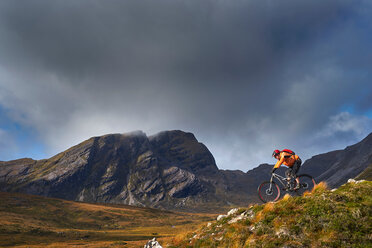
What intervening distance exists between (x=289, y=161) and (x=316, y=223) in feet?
13.8

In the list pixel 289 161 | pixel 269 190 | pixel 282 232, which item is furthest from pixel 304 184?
pixel 282 232

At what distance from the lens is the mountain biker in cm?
1302

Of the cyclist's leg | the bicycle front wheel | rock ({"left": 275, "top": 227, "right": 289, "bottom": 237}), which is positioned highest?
the cyclist's leg

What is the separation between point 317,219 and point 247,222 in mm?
4188

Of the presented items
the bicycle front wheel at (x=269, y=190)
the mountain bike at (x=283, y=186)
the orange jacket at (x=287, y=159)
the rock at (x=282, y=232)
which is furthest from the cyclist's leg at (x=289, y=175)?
the rock at (x=282, y=232)

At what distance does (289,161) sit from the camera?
13031mm

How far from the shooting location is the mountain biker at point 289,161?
1302cm

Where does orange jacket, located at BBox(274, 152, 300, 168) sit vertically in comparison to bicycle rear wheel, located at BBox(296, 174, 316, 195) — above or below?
above

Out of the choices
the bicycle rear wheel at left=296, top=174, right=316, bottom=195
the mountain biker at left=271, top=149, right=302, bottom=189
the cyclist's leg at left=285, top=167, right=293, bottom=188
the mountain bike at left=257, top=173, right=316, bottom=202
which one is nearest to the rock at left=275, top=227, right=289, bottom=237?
the mountain bike at left=257, top=173, right=316, bottom=202

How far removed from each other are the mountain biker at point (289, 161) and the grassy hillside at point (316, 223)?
1.45 metres

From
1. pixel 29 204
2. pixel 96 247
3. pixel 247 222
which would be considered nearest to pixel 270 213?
pixel 247 222

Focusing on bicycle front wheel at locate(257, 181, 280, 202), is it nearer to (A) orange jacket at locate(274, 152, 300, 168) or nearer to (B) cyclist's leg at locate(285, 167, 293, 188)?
(B) cyclist's leg at locate(285, 167, 293, 188)

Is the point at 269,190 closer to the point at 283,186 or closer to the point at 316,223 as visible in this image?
the point at 283,186

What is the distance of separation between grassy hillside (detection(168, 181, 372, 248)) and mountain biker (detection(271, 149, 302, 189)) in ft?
4.76
